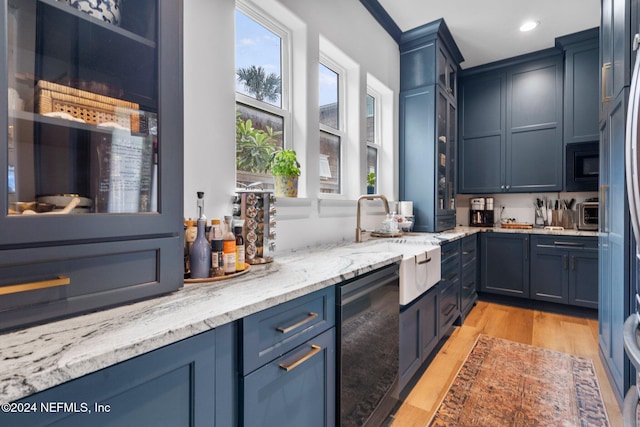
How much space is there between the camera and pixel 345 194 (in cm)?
268

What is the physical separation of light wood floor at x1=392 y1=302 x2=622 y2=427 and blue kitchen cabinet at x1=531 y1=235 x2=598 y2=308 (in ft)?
0.70

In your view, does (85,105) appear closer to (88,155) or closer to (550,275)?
(88,155)

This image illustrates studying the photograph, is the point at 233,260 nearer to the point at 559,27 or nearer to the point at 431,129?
A: the point at 431,129

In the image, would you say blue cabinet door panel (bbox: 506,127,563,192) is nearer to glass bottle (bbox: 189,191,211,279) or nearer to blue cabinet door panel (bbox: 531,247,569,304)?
blue cabinet door panel (bbox: 531,247,569,304)

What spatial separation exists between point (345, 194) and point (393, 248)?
715mm

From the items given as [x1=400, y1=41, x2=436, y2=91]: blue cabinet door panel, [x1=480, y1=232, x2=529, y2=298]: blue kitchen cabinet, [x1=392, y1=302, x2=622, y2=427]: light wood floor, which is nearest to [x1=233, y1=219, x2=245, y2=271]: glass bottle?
[x1=392, y1=302, x2=622, y2=427]: light wood floor

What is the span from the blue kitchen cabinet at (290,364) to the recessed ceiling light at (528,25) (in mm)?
3461

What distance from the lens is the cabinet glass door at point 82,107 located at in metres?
0.76

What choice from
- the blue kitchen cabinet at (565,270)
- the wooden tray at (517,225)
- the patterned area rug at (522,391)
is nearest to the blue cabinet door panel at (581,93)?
the wooden tray at (517,225)

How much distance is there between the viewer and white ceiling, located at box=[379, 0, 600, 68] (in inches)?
109

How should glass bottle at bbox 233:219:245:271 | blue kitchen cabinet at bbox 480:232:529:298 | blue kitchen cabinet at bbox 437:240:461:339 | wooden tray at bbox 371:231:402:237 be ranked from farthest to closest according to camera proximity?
blue kitchen cabinet at bbox 480:232:529:298 < wooden tray at bbox 371:231:402:237 < blue kitchen cabinet at bbox 437:240:461:339 < glass bottle at bbox 233:219:245:271

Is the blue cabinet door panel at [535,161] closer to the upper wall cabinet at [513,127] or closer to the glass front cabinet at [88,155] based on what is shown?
the upper wall cabinet at [513,127]

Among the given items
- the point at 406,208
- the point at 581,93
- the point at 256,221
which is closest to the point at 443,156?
the point at 406,208

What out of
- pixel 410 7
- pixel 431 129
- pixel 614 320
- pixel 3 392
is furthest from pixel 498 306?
pixel 3 392
